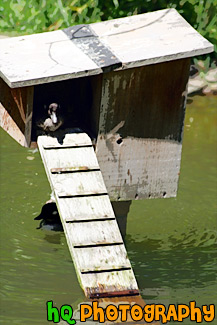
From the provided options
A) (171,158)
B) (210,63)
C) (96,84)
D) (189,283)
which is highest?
(96,84)

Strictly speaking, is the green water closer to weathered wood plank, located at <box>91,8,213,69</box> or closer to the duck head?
the duck head

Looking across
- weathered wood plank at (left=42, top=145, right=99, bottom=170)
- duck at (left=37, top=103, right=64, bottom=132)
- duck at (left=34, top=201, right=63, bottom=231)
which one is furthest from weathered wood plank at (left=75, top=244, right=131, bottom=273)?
duck at (left=34, top=201, right=63, bottom=231)

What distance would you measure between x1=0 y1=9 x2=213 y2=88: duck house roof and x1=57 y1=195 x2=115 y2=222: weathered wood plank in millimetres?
786

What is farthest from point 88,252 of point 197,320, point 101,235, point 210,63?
point 210,63

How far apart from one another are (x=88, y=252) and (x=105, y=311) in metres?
0.40

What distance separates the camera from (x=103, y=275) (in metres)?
5.45

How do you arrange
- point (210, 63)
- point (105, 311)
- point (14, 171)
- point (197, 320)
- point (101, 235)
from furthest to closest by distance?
point (210, 63) → point (14, 171) → point (197, 320) → point (101, 235) → point (105, 311)

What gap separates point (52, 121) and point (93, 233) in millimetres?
1011

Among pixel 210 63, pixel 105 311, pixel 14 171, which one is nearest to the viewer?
pixel 105 311

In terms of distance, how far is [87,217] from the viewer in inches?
226

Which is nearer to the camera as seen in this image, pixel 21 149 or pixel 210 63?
pixel 21 149

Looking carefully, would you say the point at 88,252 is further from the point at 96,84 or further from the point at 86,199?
the point at 96,84

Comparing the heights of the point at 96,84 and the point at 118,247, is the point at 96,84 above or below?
above

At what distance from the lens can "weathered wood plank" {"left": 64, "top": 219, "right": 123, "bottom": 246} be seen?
559 centimetres
